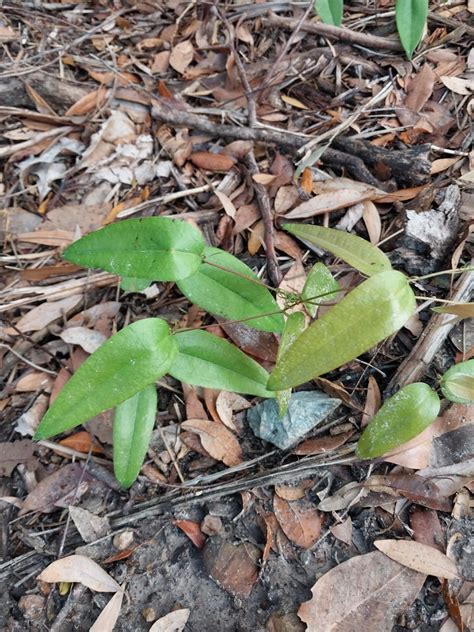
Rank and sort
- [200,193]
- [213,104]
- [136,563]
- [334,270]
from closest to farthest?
1. [136,563]
2. [334,270]
3. [200,193]
4. [213,104]

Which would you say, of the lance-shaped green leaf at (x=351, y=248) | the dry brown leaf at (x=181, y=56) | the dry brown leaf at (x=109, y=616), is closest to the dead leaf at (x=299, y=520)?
the dry brown leaf at (x=109, y=616)

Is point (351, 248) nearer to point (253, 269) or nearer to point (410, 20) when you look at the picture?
point (253, 269)

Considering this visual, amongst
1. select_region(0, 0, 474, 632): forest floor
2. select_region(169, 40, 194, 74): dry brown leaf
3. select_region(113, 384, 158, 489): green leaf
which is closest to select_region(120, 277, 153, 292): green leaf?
select_region(0, 0, 474, 632): forest floor

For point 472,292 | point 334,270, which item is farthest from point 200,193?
point 472,292

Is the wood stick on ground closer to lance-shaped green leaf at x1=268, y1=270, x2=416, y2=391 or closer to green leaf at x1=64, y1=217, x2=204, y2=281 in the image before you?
green leaf at x1=64, y1=217, x2=204, y2=281

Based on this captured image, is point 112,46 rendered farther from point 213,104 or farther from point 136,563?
point 136,563
